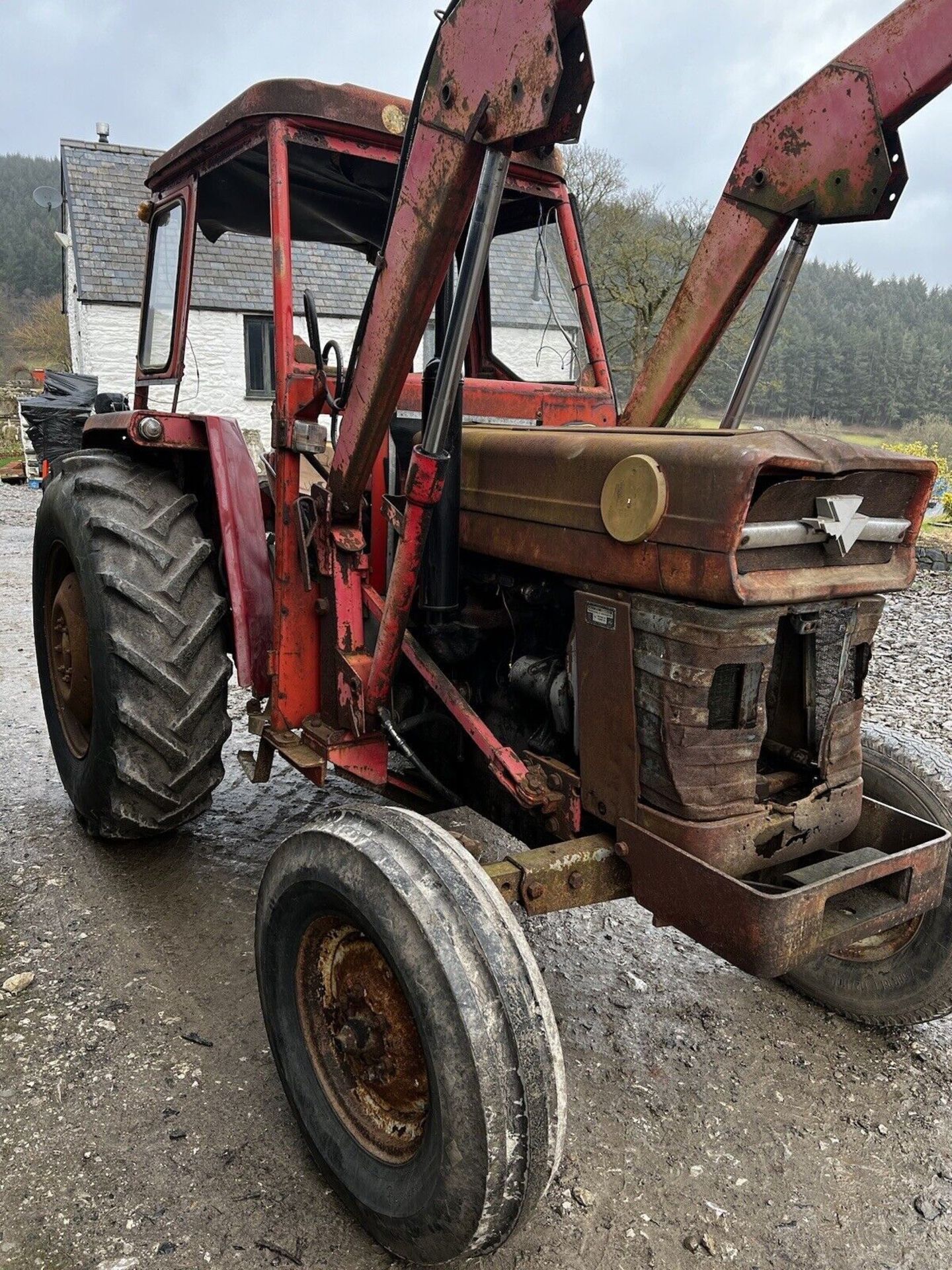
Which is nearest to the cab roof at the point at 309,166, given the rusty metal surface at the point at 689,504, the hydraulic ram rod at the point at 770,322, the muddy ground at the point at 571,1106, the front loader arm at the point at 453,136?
the front loader arm at the point at 453,136

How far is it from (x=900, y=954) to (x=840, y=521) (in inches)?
53.3

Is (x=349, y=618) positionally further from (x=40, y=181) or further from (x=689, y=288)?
(x=40, y=181)

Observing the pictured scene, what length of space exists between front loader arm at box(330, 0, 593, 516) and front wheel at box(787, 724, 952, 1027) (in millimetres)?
1752

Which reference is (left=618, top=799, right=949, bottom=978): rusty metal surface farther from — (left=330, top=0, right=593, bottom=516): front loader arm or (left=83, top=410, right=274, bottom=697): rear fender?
(left=83, top=410, right=274, bottom=697): rear fender

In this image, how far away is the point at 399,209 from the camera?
212 cm

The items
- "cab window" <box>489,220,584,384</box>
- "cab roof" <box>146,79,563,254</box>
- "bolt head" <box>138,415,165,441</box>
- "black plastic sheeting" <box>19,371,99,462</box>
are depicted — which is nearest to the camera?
"cab roof" <box>146,79,563,254</box>

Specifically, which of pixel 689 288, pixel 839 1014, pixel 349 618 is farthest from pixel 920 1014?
pixel 689 288

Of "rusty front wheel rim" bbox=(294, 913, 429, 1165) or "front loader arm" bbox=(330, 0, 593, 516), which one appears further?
"rusty front wheel rim" bbox=(294, 913, 429, 1165)

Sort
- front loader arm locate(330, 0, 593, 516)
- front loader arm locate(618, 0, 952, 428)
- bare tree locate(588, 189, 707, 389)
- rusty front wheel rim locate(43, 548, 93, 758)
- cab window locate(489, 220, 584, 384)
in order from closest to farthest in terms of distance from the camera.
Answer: front loader arm locate(330, 0, 593, 516)
front loader arm locate(618, 0, 952, 428)
cab window locate(489, 220, 584, 384)
rusty front wheel rim locate(43, 548, 93, 758)
bare tree locate(588, 189, 707, 389)

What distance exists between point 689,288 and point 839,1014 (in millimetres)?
2156

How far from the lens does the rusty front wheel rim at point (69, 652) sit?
332 centimetres

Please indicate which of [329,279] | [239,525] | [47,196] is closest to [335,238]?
[329,279]

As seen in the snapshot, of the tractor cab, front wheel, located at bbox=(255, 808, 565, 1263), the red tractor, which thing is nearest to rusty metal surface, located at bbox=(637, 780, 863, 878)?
the red tractor

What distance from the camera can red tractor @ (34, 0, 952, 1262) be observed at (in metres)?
1.78
